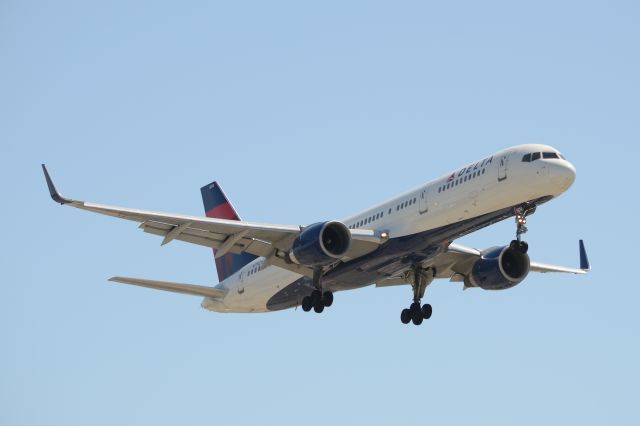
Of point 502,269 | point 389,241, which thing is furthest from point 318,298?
point 502,269

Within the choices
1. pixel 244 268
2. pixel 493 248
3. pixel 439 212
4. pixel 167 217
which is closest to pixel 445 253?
pixel 493 248

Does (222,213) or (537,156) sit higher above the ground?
(222,213)

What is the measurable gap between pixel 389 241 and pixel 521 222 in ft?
17.1

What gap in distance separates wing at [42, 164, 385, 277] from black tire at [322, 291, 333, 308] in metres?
1.19

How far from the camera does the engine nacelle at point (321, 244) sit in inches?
1736

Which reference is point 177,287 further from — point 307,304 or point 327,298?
point 327,298

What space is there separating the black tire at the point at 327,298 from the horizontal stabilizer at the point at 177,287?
6045 mm

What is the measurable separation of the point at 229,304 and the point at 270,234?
278 inches

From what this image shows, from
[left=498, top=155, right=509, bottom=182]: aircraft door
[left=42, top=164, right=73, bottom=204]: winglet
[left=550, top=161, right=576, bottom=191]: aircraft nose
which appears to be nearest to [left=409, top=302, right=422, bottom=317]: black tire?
[left=498, top=155, right=509, bottom=182]: aircraft door

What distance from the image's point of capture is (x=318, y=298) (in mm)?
47312

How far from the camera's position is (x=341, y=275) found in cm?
4719

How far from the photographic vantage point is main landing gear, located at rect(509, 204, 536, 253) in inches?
1676

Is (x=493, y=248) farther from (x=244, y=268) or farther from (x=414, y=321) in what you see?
(x=244, y=268)

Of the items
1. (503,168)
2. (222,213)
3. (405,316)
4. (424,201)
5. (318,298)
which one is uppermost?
(222,213)
